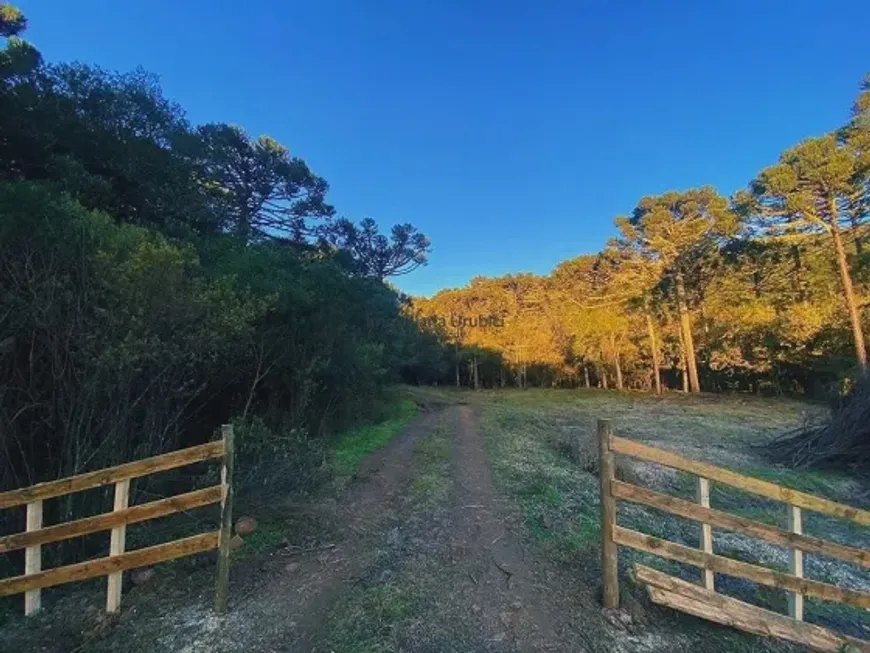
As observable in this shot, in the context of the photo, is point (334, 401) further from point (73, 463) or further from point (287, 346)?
point (73, 463)

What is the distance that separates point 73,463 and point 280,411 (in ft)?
18.4

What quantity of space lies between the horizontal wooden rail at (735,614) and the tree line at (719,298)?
19.1 meters

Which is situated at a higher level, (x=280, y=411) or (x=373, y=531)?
(x=280, y=411)

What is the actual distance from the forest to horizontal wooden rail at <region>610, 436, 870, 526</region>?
4494 millimetres

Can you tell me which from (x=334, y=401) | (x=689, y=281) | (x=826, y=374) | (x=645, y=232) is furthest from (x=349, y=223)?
(x=826, y=374)

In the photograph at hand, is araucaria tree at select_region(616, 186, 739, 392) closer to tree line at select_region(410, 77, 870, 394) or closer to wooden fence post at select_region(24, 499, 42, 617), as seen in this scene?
tree line at select_region(410, 77, 870, 394)

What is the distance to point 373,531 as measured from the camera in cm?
561

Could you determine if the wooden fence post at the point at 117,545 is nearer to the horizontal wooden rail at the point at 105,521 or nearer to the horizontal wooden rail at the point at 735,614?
the horizontal wooden rail at the point at 105,521

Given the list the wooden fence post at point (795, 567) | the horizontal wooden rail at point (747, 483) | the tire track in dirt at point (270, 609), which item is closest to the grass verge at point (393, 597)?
the tire track in dirt at point (270, 609)

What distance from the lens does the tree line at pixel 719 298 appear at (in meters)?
19.3

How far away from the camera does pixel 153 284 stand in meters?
4.82

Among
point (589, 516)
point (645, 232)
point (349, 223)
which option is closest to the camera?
point (589, 516)

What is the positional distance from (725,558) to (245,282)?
6621 millimetres

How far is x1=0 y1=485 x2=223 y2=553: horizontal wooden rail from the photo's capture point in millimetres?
3752
